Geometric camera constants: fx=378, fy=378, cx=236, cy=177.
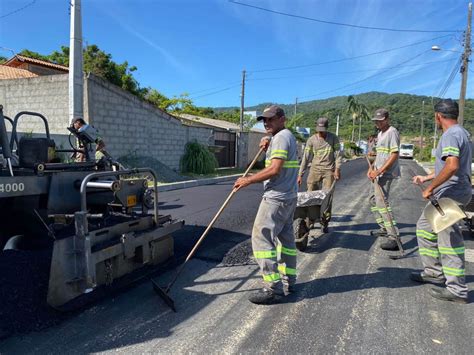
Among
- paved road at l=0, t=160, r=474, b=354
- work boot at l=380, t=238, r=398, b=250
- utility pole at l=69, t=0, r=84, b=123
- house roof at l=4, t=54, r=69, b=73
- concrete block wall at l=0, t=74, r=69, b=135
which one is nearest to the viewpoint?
paved road at l=0, t=160, r=474, b=354

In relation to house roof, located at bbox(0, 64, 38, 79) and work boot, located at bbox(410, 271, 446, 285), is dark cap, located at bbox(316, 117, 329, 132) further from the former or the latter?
house roof, located at bbox(0, 64, 38, 79)

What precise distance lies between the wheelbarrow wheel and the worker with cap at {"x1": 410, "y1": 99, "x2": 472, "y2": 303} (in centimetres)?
153

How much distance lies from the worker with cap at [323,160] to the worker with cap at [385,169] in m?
0.67

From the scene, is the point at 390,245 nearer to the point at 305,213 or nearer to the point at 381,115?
A: the point at 305,213

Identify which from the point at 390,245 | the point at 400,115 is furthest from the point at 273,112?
the point at 400,115

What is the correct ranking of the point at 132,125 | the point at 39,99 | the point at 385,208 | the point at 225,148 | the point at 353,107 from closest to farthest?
the point at 385,208 < the point at 39,99 < the point at 132,125 < the point at 225,148 < the point at 353,107

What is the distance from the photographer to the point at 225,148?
20.9m

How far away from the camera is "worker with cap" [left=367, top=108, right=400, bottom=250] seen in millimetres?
5316

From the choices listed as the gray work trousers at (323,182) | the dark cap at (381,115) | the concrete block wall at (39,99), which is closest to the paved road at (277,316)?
the gray work trousers at (323,182)

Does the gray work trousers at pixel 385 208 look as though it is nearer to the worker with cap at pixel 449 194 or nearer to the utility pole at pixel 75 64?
the worker with cap at pixel 449 194

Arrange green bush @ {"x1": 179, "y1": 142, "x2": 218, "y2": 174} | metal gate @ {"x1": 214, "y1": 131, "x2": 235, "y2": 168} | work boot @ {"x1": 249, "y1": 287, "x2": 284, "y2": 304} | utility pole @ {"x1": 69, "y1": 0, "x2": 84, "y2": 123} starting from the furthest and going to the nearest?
metal gate @ {"x1": 214, "y1": 131, "x2": 235, "y2": 168} → green bush @ {"x1": 179, "y1": 142, "x2": 218, "y2": 174} → utility pole @ {"x1": 69, "y1": 0, "x2": 84, "y2": 123} → work boot @ {"x1": 249, "y1": 287, "x2": 284, "y2": 304}

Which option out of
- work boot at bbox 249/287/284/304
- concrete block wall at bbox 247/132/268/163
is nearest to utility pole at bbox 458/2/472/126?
concrete block wall at bbox 247/132/268/163

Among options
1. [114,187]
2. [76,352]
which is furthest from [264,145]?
[76,352]

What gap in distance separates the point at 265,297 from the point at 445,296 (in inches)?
67.8
